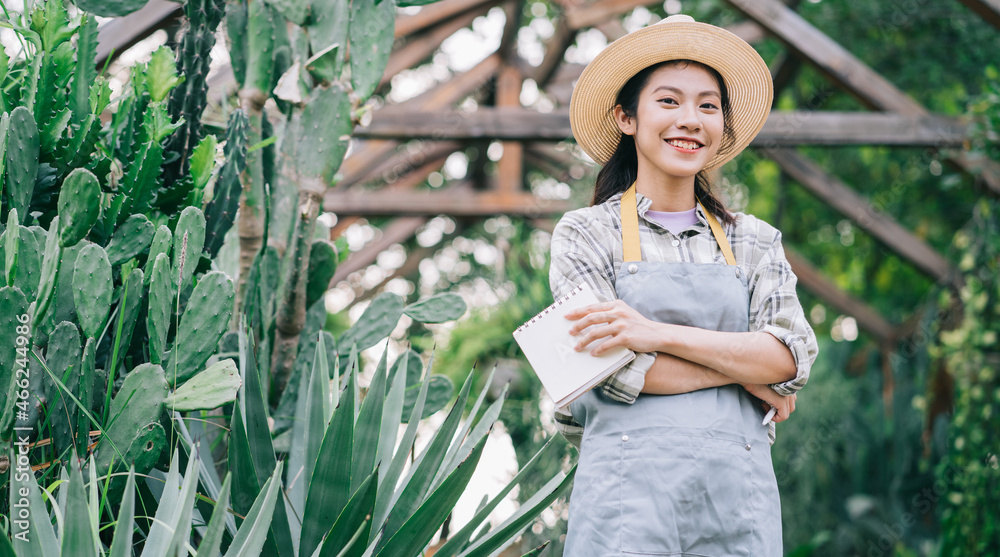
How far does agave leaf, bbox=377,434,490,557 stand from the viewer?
151 cm

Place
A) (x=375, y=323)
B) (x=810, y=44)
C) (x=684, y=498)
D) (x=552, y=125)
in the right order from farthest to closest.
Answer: (x=552, y=125) < (x=810, y=44) < (x=375, y=323) < (x=684, y=498)

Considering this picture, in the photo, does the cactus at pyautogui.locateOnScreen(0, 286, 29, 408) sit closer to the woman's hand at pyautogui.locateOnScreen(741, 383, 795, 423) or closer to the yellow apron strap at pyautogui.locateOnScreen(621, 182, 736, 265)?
the yellow apron strap at pyautogui.locateOnScreen(621, 182, 736, 265)

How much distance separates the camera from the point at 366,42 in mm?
2104

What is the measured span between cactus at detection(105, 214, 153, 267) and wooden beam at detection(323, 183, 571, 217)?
399 cm

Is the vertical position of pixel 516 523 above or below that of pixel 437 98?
below

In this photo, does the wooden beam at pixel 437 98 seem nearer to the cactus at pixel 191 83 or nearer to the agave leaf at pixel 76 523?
the cactus at pixel 191 83

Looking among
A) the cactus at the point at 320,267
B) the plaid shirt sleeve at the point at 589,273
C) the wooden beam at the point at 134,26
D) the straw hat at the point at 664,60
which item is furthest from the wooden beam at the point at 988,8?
the wooden beam at the point at 134,26

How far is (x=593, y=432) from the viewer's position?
136cm

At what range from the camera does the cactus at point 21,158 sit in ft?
5.05

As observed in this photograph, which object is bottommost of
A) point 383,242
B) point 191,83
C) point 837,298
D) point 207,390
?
point 837,298

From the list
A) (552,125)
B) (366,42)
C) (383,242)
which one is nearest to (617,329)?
(366,42)

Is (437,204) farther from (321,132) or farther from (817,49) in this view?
(321,132)

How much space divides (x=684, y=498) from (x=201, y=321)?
3.14ft

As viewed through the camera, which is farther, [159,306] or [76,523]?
[159,306]
